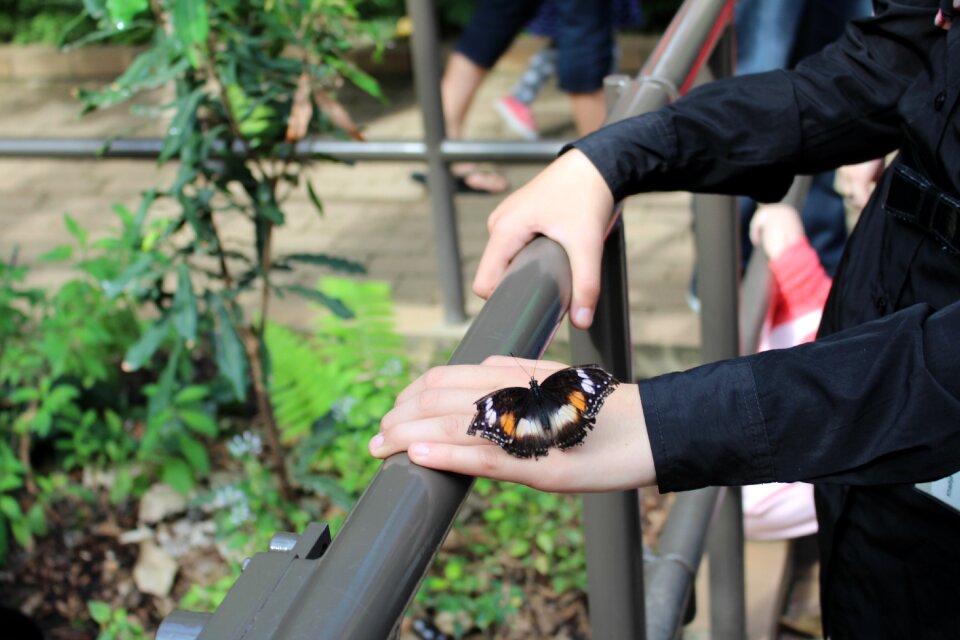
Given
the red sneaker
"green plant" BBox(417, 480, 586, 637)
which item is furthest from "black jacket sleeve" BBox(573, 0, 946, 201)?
the red sneaker

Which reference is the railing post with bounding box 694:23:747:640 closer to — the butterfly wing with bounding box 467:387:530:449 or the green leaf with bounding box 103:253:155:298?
the butterfly wing with bounding box 467:387:530:449

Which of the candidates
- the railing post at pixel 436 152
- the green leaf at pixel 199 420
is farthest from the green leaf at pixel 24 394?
the railing post at pixel 436 152

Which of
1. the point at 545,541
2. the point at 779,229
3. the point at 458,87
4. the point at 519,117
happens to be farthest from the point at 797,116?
the point at 519,117

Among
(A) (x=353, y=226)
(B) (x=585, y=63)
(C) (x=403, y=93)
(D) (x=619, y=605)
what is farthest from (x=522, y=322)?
(C) (x=403, y=93)

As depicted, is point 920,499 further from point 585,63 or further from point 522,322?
point 585,63

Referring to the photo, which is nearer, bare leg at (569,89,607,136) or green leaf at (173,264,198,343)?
green leaf at (173,264,198,343)

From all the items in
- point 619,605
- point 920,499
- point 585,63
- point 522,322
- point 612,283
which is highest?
point 522,322
